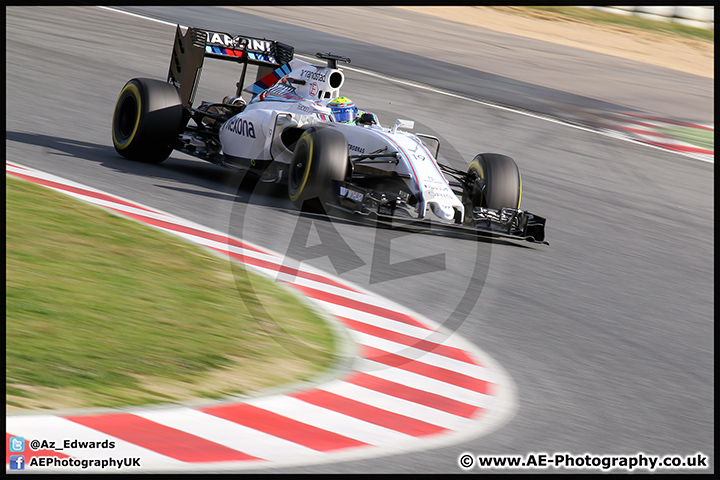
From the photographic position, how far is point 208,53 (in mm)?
10078

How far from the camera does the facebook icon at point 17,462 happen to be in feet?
11.8

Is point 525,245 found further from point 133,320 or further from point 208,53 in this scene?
point 133,320

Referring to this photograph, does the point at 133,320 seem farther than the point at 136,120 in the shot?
No

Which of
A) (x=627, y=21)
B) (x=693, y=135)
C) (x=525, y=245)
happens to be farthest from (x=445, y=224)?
(x=627, y=21)

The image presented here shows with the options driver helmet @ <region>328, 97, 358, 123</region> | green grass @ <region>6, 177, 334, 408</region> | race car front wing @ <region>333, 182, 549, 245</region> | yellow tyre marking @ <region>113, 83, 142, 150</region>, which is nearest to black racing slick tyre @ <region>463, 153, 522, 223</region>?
race car front wing @ <region>333, 182, 549, 245</region>

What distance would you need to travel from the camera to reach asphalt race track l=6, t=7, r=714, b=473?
498cm

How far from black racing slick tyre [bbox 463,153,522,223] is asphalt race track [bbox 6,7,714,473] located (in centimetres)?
46

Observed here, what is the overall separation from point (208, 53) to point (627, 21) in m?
25.0

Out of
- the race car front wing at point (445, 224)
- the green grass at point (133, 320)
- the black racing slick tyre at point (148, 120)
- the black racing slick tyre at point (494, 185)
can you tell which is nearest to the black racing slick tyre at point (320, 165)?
the race car front wing at point (445, 224)

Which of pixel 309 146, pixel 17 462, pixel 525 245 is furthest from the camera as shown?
pixel 525 245

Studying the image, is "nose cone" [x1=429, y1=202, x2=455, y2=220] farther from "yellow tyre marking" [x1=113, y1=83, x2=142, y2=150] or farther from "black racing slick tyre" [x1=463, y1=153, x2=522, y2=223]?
"yellow tyre marking" [x1=113, y1=83, x2=142, y2=150]

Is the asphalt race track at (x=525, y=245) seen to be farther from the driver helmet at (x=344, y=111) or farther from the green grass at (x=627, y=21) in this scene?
the green grass at (x=627, y=21)

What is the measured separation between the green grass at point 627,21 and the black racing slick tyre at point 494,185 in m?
24.5

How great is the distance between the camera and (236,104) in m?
10.2
